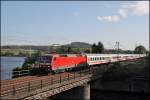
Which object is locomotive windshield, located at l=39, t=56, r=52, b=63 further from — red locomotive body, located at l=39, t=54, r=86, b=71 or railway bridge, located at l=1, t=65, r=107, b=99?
railway bridge, located at l=1, t=65, r=107, b=99

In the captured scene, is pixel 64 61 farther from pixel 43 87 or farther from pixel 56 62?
pixel 43 87

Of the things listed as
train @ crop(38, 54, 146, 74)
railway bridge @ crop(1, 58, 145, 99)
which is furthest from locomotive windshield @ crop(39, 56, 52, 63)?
railway bridge @ crop(1, 58, 145, 99)

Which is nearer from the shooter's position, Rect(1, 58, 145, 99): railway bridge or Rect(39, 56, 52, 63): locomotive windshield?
Rect(1, 58, 145, 99): railway bridge

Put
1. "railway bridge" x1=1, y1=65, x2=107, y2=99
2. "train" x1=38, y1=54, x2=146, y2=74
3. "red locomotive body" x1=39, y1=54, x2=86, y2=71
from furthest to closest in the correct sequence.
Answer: "train" x1=38, y1=54, x2=146, y2=74, "red locomotive body" x1=39, y1=54, x2=86, y2=71, "railway bridge" x1=1, y1=65, x2=107, y2=99

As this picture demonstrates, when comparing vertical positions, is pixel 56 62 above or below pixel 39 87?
above

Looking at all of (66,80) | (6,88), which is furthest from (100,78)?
(6,88)

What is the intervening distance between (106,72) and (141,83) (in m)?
6.16

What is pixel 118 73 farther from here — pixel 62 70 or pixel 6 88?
pixel 6 88

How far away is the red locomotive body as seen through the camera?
147 feet

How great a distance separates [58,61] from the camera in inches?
1844

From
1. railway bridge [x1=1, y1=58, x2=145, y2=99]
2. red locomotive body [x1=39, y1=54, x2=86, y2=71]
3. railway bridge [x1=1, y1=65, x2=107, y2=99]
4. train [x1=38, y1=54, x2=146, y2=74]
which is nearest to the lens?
railway bridge [x1=1, y1=65, x2=107, y2=99]

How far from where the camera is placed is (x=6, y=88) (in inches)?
1070

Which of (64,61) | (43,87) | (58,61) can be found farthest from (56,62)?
(43,87)

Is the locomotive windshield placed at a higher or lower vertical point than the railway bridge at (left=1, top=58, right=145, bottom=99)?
higher
